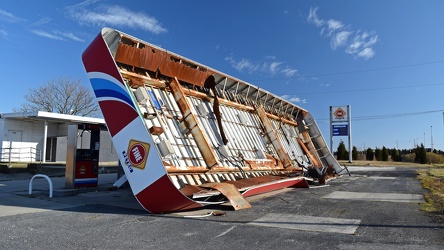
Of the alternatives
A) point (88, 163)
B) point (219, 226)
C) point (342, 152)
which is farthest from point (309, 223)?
point (342, 152)

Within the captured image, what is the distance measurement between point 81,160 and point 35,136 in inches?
737

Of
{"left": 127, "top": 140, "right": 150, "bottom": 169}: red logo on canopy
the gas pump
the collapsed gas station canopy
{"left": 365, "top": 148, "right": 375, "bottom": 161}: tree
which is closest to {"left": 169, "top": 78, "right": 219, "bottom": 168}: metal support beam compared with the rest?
the collapsed gas station canopy

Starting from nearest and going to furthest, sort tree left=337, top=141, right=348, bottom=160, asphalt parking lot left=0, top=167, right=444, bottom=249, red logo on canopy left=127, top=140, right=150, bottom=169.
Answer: asphalt parking lot left=0, top=167, right=444, bottom=249, red logo on canopy left=127, top=140, right=150, bottom=169, tree left=337, top=141, right=348, bottom=160

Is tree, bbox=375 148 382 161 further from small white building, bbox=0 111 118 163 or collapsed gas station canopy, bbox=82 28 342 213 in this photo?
collapsed gas station canopy, bbox=82 28 342 213

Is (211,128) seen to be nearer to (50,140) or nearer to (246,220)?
(246,220)

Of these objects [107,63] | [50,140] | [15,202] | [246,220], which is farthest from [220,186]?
[50,140]

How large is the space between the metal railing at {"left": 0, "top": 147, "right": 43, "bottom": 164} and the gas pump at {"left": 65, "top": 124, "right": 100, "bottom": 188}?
15317 mm

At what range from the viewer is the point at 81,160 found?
1052 cm

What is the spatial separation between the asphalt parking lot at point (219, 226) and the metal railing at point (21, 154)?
60.9 feet

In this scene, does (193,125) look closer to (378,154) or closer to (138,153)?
(138,153)

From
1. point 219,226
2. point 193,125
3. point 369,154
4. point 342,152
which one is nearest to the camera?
point 219,226

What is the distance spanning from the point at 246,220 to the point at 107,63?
4.40 metres

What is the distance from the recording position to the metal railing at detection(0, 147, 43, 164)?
23.6m

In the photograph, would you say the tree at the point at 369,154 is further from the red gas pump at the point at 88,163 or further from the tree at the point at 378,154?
the red gas pump at the point at 88,163
